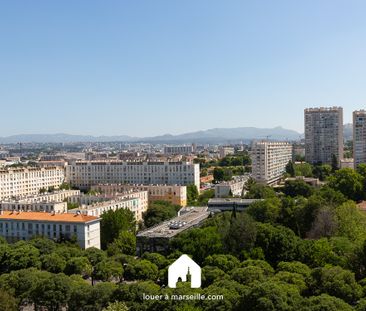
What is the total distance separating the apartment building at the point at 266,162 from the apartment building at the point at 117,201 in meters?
15.2

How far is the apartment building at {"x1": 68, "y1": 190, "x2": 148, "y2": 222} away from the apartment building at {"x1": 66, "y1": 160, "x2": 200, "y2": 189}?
9162 mm

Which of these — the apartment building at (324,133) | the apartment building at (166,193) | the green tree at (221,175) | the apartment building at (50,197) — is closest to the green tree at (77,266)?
the apartment building at (50,197)

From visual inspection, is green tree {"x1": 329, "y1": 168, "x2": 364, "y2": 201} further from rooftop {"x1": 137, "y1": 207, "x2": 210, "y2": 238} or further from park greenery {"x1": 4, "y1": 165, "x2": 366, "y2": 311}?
rooftop {"x1": 137, "y1": 207, "x2": 210, "y2": 238}

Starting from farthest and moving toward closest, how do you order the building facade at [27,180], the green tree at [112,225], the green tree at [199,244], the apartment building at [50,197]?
the building facade at [27,180] < the apartment building at [50,197] < the green tree at [112,225] < the green tree at [199,244]

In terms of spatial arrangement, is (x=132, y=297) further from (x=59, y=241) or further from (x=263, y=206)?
(x=263, y=206)

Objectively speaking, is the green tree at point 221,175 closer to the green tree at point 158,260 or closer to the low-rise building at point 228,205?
the low-rise building at point 228,205

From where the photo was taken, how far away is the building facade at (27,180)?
43.9 meters

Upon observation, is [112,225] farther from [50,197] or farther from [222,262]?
[50,197]

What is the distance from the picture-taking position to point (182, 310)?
38.2 ft

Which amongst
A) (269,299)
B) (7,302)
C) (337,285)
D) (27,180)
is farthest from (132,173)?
(269,299)

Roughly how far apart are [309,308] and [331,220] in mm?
10245

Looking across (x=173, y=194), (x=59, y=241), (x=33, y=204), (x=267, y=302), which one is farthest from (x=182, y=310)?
(x=173, y=194)

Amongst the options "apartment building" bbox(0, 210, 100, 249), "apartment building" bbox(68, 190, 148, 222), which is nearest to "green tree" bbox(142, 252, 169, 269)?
"apartment building" bbox(0, 210, 100, 249)

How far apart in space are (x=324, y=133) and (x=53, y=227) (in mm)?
42817
